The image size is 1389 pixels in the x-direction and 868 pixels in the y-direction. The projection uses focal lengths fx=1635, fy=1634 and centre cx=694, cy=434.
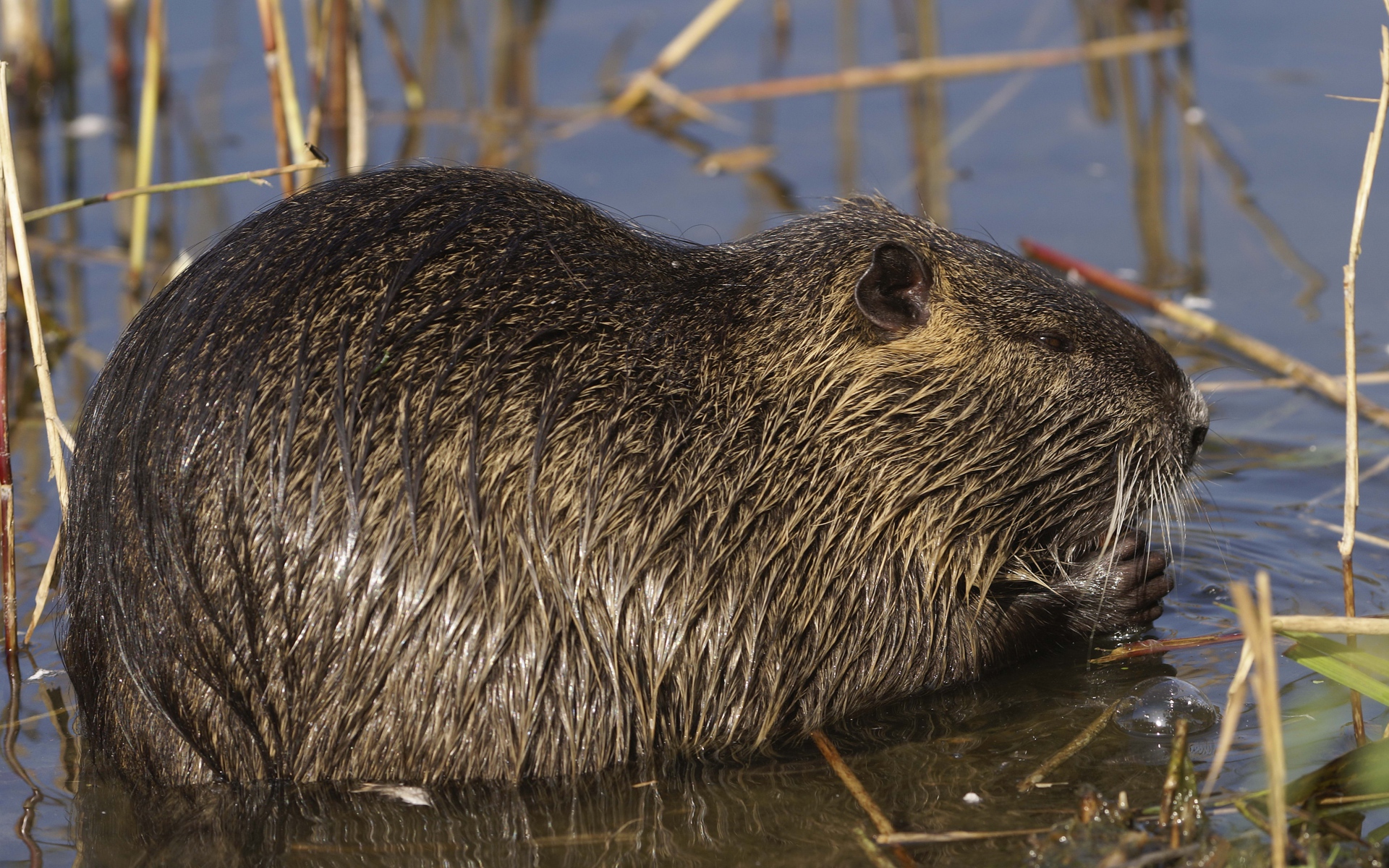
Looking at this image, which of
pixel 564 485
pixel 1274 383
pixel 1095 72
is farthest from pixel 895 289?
pixel 1095 72

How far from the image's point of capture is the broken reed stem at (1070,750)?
9.88 ft

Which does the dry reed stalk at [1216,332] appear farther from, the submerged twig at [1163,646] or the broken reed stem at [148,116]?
the broken reed stem at [148,116]

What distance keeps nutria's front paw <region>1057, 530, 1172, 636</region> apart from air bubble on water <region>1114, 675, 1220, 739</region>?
12.6 inches

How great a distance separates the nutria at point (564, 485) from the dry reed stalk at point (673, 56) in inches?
131

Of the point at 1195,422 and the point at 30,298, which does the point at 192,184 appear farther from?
the point at 1195,422

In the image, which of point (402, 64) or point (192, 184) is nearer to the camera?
point (192, 184)

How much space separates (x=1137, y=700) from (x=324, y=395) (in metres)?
1.72

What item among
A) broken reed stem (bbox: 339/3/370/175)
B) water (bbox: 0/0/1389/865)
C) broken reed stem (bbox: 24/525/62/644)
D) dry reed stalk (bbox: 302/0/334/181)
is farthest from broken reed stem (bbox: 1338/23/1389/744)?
broken reed stem (bbox: 339/3/370/175)

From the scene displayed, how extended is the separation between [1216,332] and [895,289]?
188 centimetres

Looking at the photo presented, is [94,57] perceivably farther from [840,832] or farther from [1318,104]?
[840,832]

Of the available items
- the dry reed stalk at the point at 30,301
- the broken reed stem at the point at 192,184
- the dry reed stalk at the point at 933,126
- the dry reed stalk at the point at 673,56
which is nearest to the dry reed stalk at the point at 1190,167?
the dry reed stalk at the point at 933,126

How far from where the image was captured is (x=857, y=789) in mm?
3035

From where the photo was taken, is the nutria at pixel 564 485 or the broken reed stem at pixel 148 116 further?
the broken reed stem at pixel 148 116

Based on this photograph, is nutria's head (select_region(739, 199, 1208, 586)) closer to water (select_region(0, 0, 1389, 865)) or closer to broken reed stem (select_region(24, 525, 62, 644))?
water (select_region(0, 0, 1389, 865))
